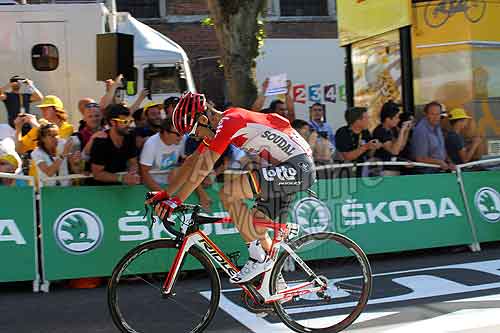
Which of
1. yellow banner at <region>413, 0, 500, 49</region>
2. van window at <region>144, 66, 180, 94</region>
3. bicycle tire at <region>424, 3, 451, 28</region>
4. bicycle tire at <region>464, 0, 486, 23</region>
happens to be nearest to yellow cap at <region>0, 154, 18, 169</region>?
van window at <region>144, 66, 180, 94</region>

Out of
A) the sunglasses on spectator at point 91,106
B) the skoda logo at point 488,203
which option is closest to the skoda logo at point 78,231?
the sunglasses on spectator at point 91,106

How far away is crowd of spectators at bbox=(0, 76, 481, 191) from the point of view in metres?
7.46

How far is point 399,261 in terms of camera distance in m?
8.27

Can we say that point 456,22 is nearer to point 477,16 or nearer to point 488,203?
point 477,16

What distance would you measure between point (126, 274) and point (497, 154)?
7363mm

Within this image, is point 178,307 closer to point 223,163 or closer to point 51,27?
point 223,163

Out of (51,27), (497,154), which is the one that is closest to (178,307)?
(497,154)

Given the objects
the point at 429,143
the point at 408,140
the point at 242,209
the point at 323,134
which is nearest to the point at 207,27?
the point at 323,134

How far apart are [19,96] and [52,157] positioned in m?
3.91

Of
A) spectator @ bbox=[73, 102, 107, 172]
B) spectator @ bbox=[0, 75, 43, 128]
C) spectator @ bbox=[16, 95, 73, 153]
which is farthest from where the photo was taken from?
spectator @ bbox=[0, 75, 43, 128]

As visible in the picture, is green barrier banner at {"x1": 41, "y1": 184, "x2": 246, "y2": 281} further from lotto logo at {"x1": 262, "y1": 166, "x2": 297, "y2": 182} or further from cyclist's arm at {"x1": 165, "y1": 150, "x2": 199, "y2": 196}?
cyclist's arm at {"x1": 165, "y1": 150, "x2": 199, "y2": 196}

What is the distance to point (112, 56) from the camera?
10984mm

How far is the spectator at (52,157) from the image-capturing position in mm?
7496

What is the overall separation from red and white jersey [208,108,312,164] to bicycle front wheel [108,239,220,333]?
0.88 metres
